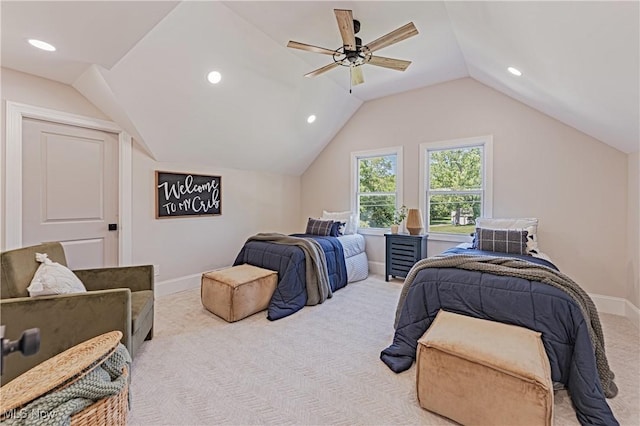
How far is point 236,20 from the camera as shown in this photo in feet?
9.20

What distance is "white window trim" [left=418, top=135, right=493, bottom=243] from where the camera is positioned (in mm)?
3926

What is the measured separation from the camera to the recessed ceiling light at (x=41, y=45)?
7.57ft

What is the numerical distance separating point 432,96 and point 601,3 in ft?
9.87

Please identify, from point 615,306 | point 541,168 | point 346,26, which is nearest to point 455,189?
point 541,168

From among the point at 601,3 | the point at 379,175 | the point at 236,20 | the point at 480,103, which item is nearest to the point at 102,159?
the point at 236,20

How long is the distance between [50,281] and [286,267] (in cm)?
202

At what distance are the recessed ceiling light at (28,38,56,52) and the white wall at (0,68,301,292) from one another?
63 centimetres

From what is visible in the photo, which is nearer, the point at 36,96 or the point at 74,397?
the point at 74,397

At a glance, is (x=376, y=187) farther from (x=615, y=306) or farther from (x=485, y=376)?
(x=485, y=376)

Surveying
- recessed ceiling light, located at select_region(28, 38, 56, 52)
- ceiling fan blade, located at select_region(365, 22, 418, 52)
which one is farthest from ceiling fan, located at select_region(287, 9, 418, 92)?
recessed ceiling light, located at select_region(28, 38, 56, 52)

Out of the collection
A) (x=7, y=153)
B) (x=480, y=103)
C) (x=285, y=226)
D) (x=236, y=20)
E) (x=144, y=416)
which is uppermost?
(x=236, y=20)

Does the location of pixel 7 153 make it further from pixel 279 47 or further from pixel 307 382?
pixel 307 382

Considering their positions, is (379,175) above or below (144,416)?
above

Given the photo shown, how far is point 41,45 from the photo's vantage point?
236cm
